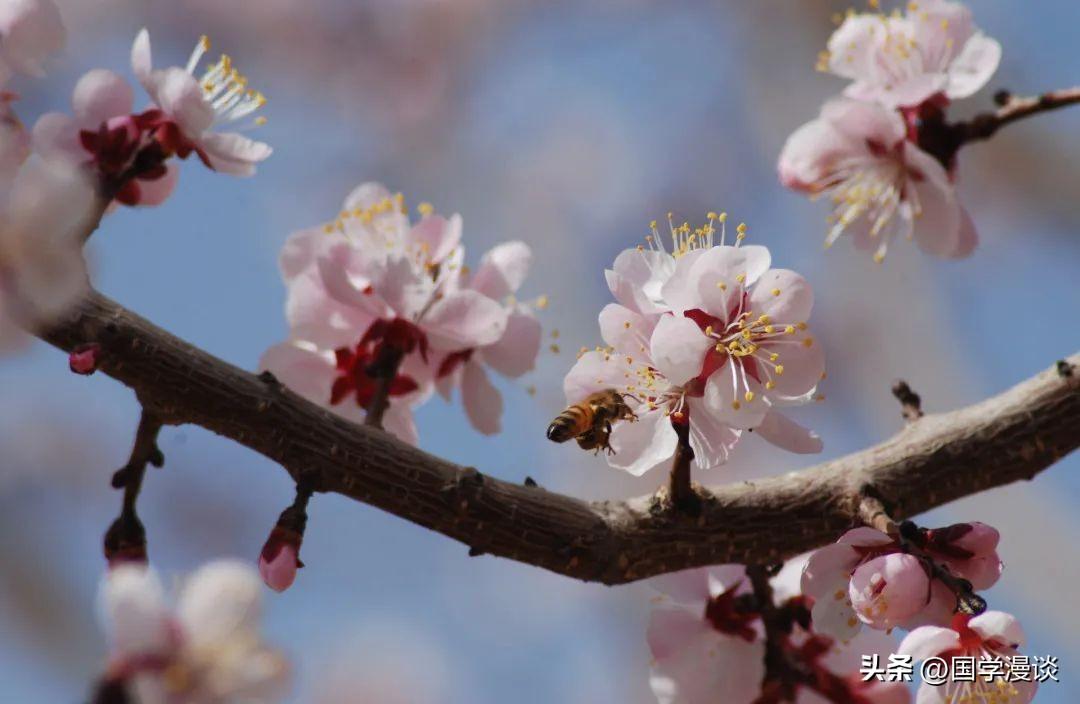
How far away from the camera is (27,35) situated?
161 centimetres

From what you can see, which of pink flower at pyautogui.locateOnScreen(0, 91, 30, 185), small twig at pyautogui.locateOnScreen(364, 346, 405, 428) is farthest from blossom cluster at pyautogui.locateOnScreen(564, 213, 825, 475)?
pink flower at pyautogui.locateOnScreen(0, 91, 30, 185)

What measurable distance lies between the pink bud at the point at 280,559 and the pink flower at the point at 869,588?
2.17ft

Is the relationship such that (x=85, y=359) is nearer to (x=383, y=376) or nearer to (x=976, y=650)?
(x=383, y=376)

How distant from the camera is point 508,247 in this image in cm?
223

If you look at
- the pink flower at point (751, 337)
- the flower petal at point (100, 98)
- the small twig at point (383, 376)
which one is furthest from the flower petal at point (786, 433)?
the flower petal at point (100, 98)

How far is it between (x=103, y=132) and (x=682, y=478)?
101 centimetres

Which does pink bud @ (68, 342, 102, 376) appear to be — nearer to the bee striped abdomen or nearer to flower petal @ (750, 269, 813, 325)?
the bee striped abdomen

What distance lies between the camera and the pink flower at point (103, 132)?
1775mm

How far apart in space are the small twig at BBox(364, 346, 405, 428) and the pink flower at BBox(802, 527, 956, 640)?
693 millimetres

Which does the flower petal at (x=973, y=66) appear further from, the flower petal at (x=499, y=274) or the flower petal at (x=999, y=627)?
the flower petal at (x=999, y=627)

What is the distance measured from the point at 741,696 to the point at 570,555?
0.48 meters

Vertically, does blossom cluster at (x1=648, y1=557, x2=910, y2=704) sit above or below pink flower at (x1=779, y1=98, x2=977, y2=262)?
below

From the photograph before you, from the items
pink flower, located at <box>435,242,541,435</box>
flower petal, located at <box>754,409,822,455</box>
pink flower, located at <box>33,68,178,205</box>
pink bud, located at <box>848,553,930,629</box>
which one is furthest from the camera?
pink flower, located at <box>435,242,541,435</box>

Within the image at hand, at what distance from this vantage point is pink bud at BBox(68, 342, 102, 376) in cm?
137
